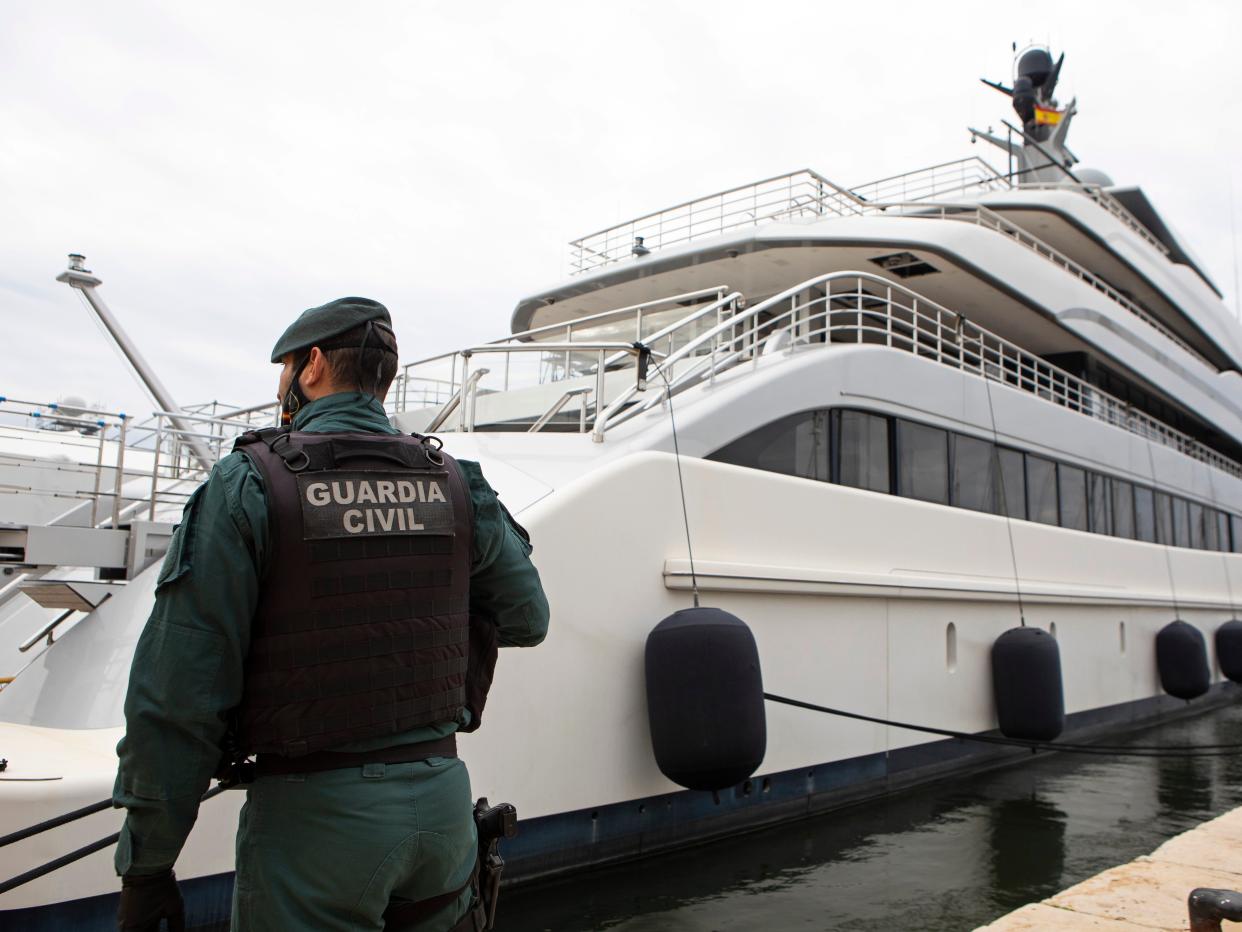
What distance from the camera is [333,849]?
1803mm

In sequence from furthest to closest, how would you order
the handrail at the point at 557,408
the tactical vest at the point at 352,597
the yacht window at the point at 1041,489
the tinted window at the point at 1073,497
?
the tinted window at the point at 1073,497, the yacht window at the point at 1041,489, the handrail at the point at 557,408, the tactical vest at the point at 352,597

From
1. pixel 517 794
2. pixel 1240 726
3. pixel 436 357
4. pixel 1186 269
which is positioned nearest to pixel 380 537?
pixel 517 794

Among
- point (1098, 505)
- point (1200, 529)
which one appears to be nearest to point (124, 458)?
point (1098, 505)

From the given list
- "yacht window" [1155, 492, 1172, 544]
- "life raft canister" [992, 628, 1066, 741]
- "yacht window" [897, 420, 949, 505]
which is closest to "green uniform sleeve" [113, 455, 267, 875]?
"yacht window" [897, 420, 949, 505]

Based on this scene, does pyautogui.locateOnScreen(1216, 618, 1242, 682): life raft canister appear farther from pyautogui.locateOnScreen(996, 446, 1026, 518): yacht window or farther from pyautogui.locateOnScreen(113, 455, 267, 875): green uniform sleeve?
pyautogui.locateOnScreen(113, 455, 267, 875): green uniform sleeve

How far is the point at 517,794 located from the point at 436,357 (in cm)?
365

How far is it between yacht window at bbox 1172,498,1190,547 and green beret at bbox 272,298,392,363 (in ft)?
46.2

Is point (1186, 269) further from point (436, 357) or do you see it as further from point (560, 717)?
point (560, 717)

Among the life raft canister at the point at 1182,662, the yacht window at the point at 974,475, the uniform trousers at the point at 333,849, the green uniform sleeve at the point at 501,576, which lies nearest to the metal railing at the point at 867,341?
the yacht window at the point at 974,475

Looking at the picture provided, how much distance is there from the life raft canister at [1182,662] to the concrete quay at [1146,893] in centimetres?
774

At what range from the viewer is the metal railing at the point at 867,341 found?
6730 mm

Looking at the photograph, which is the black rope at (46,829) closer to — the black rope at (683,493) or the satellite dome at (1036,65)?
the black rope at (683,493)

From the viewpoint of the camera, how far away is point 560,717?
4.82m

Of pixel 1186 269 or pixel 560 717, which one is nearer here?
pixel 560 717
